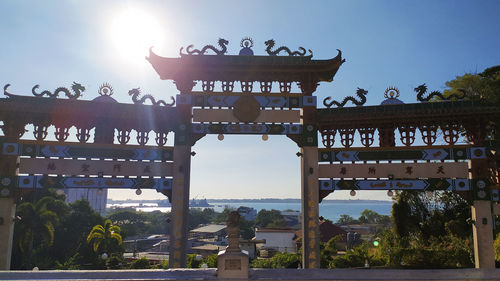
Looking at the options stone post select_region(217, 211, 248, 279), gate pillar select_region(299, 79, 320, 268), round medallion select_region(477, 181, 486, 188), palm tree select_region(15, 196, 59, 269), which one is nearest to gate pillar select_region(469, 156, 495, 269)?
round medallion select_region(477, 181, 486, 188)

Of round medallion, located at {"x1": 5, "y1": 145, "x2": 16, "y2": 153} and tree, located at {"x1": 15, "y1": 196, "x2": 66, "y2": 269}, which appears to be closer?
round medallion, located at {"x1": 5, "y1": 145, "x2": 16, "y2": 153}

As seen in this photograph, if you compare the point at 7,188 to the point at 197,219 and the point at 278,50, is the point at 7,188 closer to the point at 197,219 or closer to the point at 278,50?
the point at 278,50

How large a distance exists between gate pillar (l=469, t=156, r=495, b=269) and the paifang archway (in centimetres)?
4

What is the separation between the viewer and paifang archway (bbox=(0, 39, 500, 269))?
13539 mm

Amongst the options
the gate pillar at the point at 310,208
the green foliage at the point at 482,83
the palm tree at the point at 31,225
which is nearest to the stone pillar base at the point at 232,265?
the gate pillar at the point at 310,208

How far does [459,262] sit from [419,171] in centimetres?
496

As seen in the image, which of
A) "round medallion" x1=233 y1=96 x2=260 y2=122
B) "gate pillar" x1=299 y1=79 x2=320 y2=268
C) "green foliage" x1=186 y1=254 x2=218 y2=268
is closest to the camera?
"gate pillar" x1=299 y1=79 x2=320 y2=268

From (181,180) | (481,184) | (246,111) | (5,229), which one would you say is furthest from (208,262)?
(481,184)

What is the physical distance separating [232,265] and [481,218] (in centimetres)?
1041

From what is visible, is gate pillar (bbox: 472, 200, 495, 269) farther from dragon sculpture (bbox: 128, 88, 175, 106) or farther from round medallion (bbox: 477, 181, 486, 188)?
dragon sculpture (bbox: 128, 88, 175, 106)

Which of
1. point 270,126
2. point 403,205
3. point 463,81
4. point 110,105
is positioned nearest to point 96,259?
point 110,105

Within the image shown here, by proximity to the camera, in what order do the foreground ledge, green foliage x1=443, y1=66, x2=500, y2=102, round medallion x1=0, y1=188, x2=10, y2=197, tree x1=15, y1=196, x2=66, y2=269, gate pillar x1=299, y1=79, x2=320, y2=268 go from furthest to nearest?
tree x1=15, y1=196, x2=66, y2=269
green foliage x1=443, y1=66, x2=500, y2=102
gate pillar x1=299, y1=79, x2=320, y2=268
round medallion x1=0, y1=188, x2=10, y2=197
the foreground ledge

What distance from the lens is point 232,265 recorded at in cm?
914

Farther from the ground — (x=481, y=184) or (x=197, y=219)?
(x=481, y=184)
